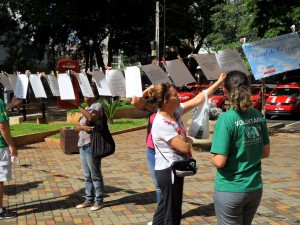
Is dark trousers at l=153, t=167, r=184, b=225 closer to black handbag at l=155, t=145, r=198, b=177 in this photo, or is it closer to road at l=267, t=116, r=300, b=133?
black handbag at l=155, t=145, r=198, b=177

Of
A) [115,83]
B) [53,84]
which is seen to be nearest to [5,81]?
[53,84]

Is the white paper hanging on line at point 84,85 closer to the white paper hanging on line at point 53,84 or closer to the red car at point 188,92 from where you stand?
the white paper hanging on line at point 53,84

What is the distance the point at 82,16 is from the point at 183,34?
8.98 metres

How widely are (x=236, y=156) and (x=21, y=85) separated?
5.34 meters

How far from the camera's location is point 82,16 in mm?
34000

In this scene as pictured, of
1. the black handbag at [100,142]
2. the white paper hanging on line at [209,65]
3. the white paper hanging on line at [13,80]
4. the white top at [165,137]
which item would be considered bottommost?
the black handbag at [100,142]

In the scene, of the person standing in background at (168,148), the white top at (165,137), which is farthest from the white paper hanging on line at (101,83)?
the white top at (165,137)

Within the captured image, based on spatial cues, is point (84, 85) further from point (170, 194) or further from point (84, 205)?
point (170, 194)

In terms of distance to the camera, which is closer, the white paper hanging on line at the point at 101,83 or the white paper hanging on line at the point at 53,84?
the white paper hanging on line at the point at 101,83

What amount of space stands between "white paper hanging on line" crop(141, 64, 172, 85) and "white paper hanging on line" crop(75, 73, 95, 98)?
833 mm

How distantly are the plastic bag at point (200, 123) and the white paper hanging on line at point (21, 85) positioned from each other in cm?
319

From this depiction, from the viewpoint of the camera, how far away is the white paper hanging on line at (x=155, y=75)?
603 centimetres

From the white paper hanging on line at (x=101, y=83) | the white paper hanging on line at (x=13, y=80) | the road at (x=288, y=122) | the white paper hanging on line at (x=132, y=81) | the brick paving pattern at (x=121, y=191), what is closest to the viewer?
the brick paving pattern at (x=121, y=191)

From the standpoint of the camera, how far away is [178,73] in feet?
20.8
